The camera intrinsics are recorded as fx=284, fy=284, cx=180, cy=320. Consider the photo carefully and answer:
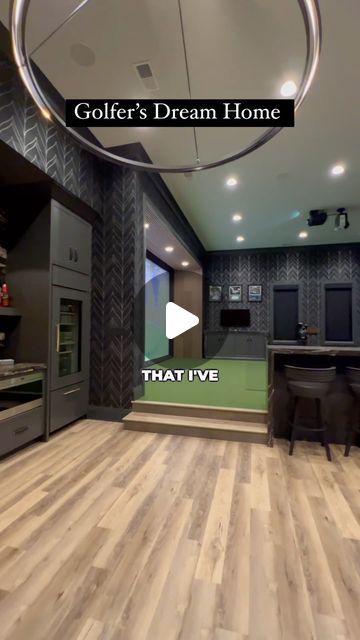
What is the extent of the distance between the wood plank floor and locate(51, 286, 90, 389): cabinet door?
934 mm

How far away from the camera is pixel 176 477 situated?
7.92ft

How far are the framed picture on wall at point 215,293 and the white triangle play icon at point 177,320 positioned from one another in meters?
0.91

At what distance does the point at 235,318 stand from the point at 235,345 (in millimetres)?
863

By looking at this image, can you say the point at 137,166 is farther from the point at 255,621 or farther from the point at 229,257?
the point at 229,257

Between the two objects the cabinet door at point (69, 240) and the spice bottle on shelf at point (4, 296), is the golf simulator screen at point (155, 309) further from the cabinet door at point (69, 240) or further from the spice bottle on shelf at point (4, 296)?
the spice bottle on shelf at point (4, 296)

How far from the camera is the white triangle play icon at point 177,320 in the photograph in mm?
8570

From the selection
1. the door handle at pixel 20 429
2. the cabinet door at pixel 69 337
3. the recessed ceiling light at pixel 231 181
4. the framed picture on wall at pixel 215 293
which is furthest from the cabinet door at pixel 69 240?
the framed picture on wall at pixel 215 293

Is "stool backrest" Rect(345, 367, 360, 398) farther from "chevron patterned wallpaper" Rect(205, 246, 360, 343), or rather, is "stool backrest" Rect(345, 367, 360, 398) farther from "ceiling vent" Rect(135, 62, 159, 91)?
"chevron patterned wallpaper" Rect(205, 246, 360, 343)

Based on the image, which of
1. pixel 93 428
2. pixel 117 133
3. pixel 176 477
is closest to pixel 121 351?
pixel 93 428

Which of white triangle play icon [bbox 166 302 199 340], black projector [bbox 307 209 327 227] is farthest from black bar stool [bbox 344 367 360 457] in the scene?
white triangle play icon [bbox 166 302 199 340]

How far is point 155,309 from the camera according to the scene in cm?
732

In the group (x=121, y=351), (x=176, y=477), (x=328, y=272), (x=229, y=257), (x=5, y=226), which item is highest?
(x=229, y=257)

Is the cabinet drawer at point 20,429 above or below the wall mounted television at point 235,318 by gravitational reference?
below

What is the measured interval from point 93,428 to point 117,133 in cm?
370
